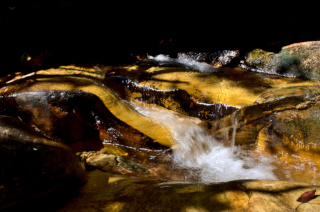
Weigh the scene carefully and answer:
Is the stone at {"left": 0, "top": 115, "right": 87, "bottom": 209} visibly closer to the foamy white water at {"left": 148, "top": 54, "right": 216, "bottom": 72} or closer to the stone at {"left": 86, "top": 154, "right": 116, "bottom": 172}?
the stone at {"left": 86, "top": 154, "right": 116, "bottom": 172}

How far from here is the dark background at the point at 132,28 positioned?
607cm

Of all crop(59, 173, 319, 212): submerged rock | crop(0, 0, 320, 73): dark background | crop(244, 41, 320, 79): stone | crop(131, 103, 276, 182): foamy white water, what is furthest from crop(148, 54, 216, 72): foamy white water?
crop(59, 173, 319, 212): submerged rock

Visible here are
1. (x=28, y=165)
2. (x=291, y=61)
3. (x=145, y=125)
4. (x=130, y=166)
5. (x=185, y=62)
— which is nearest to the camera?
(x=28, y=165)

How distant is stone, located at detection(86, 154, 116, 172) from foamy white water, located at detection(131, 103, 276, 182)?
41.7 inches

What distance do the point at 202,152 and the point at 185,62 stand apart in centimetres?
293

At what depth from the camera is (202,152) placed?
3770mm

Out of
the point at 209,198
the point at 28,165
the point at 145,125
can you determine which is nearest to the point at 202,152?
the point at 145,125

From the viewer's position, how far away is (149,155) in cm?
379

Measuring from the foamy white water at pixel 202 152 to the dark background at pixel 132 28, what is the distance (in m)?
3.11

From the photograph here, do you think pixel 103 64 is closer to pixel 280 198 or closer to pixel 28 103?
pixel 28 103

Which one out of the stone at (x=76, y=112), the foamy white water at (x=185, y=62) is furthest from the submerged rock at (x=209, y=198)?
the foamy white water at (x=185, y=62)

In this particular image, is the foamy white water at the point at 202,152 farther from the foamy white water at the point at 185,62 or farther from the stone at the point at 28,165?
the stone at the point at 28,165

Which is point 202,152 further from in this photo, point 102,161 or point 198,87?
point 102,161

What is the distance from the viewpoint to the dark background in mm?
6070
